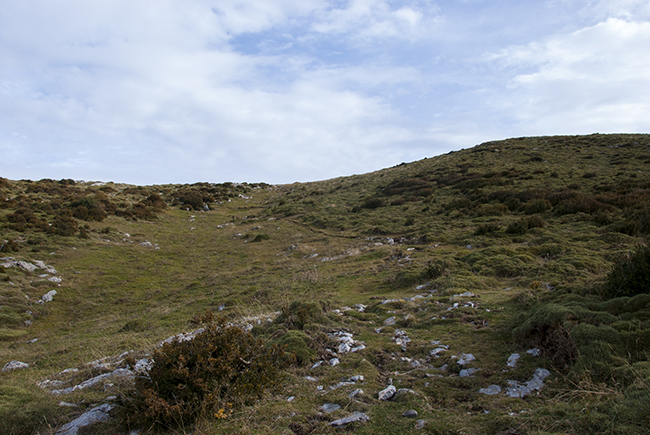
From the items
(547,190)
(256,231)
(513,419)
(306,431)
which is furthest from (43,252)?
(547,190)

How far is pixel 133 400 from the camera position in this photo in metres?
4.19

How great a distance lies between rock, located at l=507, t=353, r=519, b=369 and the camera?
206 inches

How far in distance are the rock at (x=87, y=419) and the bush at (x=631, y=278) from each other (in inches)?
336

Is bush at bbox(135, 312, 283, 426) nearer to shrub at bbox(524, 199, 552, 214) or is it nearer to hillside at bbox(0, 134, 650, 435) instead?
hillside at bbox(0, 134, 650, 435)

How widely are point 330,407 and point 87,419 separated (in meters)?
3.19

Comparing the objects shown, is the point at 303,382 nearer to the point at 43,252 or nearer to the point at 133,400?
the point at 133,400

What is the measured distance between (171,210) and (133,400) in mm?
35811

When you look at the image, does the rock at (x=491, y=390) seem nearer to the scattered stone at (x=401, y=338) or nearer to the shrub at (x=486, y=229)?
the scattered stone at (x=401, y=338)

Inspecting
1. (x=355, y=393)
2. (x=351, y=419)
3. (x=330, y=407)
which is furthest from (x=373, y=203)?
(x=351, y=419)

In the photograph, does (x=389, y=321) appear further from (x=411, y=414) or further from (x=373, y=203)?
(x=373, y=203)

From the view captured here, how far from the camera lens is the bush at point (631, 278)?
19.6 ft

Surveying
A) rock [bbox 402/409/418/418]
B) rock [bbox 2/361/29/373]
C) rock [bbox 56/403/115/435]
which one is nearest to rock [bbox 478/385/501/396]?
rock [bbox 402/409/418/418]

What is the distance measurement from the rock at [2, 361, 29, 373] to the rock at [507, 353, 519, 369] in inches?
416

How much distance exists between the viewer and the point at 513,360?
5.36 metres
